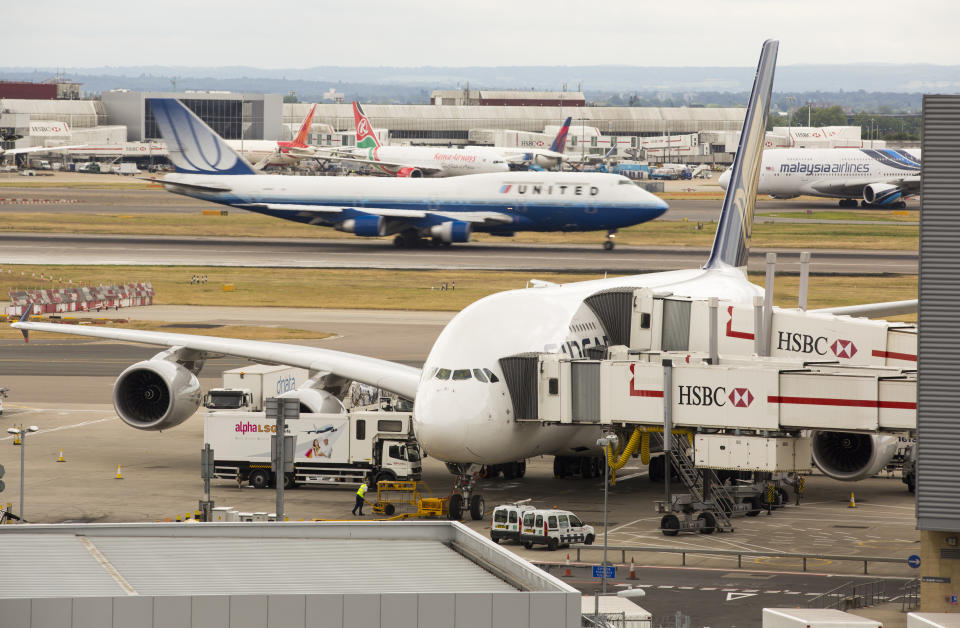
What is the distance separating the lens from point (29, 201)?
167 m

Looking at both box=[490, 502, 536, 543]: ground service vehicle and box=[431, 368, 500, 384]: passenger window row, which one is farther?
box=[431, 368, 500, 384]: passenger window row

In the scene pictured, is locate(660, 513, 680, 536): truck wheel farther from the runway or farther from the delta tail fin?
the runway

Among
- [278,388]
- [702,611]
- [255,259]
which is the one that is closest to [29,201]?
[255,259]

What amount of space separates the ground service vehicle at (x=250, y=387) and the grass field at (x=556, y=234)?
7480cm

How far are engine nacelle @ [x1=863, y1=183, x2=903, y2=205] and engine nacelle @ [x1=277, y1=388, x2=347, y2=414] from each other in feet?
431

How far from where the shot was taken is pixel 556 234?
461 feet

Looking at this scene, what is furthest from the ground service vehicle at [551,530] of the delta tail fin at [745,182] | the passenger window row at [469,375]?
the delta tail fin at [745,182]

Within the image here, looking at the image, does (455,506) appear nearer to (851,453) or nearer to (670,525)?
(670,525)

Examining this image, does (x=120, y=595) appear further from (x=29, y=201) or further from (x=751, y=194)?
(x=29, y=201)

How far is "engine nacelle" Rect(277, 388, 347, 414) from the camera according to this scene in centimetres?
4744

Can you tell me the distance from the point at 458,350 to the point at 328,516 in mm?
5939

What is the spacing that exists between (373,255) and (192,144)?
17597mm

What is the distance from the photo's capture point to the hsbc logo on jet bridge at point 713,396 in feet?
131

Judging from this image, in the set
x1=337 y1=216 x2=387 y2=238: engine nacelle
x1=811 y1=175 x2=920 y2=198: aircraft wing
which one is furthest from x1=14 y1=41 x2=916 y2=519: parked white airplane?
x1=811 y1=175 x2=920 y2=198: aircraft wing
